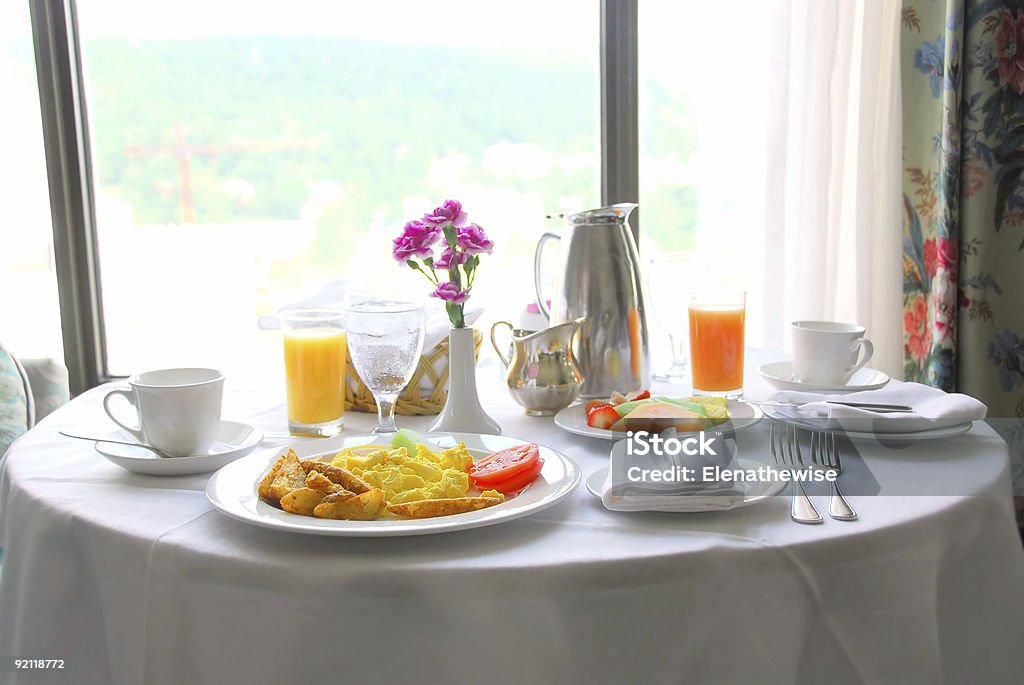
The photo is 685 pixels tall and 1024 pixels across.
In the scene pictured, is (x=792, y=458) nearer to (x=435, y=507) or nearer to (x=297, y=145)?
(x=435, y=507)

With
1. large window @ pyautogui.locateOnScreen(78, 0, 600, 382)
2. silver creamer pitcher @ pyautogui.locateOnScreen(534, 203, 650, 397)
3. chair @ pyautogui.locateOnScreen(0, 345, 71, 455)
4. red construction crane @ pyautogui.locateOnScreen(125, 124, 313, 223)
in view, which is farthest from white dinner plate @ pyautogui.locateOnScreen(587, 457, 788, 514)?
red construction crane @ pyautogui.locateOnScreen(125, 124, 313, 223)

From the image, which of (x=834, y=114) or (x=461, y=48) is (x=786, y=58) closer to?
(x=834, y=114)

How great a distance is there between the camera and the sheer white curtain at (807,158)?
1960 mm

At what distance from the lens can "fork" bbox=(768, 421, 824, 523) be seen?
0.75 metres

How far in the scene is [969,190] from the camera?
1.82 metres

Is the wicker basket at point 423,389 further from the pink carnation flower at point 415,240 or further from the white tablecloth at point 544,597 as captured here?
the white tablecloth at point 544,597

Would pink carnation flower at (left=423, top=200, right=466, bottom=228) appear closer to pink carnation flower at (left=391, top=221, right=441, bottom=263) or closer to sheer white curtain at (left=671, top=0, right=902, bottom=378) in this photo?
pink carnation flower at (left=391, top=221, right=441, bottom=263)

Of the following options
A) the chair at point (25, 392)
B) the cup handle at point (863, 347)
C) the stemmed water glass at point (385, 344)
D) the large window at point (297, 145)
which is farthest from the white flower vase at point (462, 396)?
the large window at point (297, 145)

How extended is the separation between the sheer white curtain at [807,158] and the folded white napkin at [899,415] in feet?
3.12

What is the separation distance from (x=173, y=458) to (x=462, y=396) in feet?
1.12

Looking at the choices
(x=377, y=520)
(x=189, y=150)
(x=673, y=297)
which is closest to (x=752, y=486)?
(x=377, y=520)

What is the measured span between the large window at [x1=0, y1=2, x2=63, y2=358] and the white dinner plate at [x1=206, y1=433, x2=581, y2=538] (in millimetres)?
1642

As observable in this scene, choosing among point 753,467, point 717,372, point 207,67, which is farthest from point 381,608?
point 207,67

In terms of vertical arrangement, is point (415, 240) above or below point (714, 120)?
below
